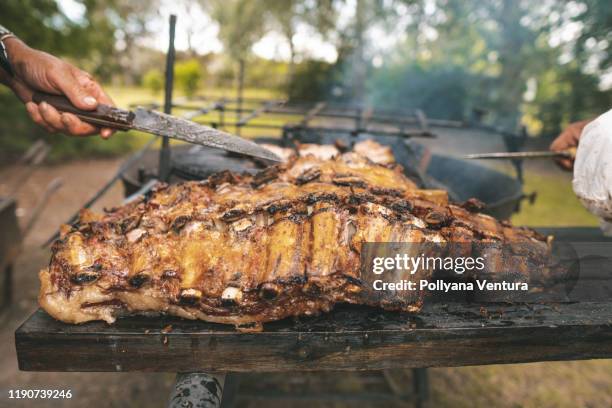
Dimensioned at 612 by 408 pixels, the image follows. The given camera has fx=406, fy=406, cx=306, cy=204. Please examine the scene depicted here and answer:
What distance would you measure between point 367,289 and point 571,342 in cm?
89

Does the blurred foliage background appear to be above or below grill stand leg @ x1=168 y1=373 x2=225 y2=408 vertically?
above

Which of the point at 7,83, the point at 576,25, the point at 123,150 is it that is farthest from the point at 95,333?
the point at 123,150

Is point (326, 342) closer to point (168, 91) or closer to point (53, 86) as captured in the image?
point (53, 86)

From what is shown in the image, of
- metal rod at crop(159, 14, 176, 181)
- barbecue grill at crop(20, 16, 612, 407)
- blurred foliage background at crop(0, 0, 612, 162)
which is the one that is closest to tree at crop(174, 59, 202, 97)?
blurred foliage background at crop(0, 0, 612, 162)

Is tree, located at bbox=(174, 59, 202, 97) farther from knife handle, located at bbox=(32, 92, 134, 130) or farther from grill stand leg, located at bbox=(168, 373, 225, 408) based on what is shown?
grill stand leg, located at bbox=(168, 373, 225, 408)

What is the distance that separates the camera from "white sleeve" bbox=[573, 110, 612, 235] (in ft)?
5.99

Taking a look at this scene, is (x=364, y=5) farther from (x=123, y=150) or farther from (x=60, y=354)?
(x=60, y=354)

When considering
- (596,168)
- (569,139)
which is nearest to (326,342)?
(596,168)

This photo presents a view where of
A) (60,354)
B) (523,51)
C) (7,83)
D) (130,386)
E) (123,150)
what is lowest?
(130,386)

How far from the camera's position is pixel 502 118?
13219 mm

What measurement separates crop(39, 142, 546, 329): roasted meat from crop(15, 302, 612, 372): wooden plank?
0.26 ft

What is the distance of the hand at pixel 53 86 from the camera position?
2029 mm

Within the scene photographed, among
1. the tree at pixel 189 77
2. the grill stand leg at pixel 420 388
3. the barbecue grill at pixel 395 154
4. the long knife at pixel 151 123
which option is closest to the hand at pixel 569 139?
the barbecue grill at pixel 395 154

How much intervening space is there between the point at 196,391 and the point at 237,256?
0.54 meters
